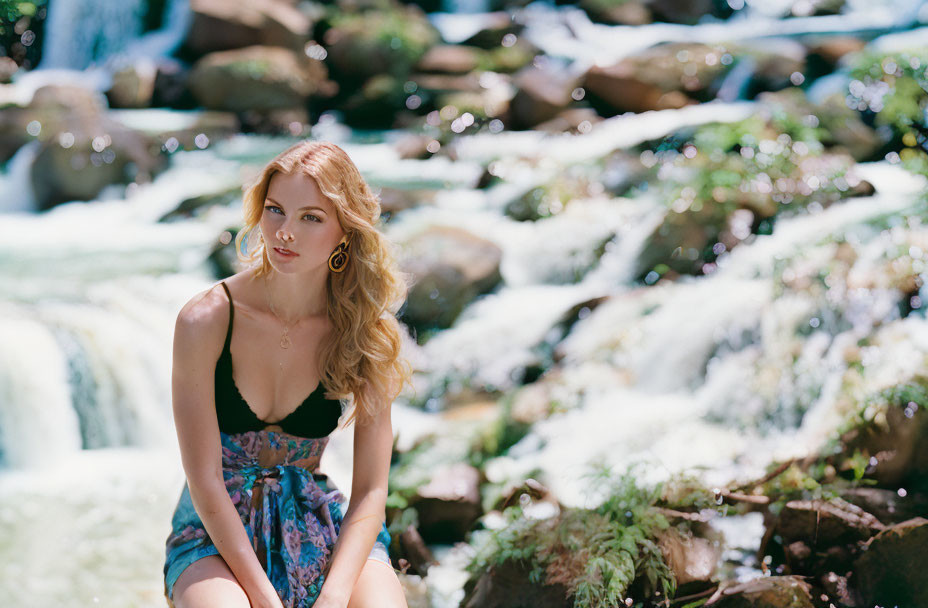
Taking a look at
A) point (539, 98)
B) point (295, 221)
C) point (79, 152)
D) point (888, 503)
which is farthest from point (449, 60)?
point (295, 221)

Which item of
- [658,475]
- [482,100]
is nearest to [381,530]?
[658,475]

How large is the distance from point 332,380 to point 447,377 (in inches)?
145

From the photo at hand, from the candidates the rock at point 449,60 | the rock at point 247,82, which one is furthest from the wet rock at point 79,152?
the rock at point 449,60

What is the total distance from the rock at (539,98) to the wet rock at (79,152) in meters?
4.43

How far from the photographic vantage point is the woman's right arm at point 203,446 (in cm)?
210

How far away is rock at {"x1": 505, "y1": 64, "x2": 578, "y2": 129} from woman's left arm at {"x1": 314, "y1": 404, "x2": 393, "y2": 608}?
896 centimetres

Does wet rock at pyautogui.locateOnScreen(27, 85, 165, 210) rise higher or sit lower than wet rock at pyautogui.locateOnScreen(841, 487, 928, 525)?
lower

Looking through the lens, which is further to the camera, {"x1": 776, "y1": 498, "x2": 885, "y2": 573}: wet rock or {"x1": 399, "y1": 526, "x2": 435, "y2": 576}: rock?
{"x1": 399, "y1": 526, "x2": 435, "y2": 576}: rock

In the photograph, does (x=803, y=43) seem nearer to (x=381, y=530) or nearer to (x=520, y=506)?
(x=520, y=506)

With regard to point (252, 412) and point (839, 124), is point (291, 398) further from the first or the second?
point (839, 124)

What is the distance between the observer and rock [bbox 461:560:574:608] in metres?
3.05

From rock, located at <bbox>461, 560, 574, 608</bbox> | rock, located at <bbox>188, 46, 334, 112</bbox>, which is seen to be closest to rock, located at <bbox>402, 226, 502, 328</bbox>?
rock, located at <bbox>461, 560, 574, 608</bbox>

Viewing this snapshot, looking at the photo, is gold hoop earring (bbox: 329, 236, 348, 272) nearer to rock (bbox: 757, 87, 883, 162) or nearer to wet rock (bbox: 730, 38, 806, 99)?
rock (bbox: 757, 87, 883, 162)

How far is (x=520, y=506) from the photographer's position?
3.74 meters
